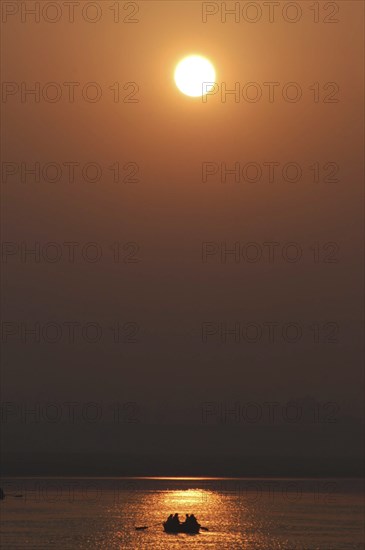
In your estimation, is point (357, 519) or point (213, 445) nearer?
point (357, 519)

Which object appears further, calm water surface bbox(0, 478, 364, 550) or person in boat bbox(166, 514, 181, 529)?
person in boat bbox(166, 514, 181, 529)

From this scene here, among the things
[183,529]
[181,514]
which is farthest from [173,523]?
[181,514]

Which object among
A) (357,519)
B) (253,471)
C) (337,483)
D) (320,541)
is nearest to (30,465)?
(253,471)

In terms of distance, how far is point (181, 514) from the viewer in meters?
56.5

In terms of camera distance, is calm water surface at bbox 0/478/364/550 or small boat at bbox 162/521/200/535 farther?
small boat at bbox 162/521/200/535

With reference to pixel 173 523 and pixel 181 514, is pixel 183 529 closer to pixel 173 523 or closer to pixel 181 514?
pixel 173 523

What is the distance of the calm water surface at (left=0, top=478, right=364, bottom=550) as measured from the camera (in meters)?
41.8

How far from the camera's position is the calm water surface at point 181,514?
41.8 metres

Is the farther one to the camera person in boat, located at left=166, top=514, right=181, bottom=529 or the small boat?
person in boat, located at left=166, top=514, right=181, bottom=529

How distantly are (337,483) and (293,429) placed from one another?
9.07 m

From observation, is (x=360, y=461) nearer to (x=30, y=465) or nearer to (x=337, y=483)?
(x=337, y=483)

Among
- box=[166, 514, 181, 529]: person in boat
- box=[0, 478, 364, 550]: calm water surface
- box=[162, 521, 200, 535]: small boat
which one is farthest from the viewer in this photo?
box=[166, 514, 181, 529]: person in boat

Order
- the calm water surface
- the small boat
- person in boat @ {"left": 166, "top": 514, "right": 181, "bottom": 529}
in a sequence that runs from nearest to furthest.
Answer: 1. the calm water surface
2. the small boat
3. person in boat @ {"left": 166, "top": 514, "right": 181, "bottom": 529}

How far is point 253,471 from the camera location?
10388 cm
